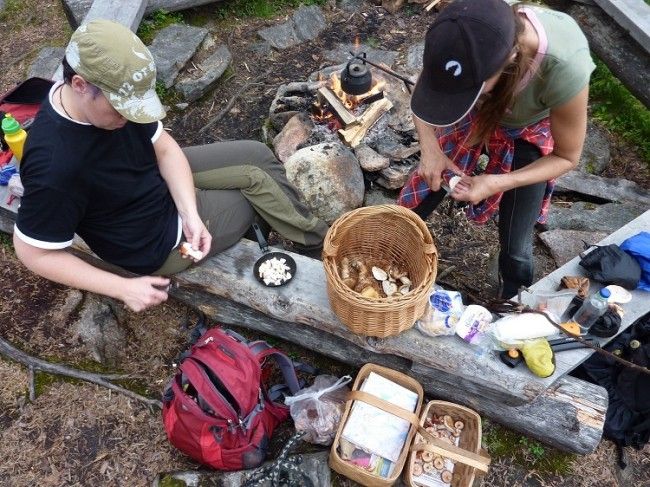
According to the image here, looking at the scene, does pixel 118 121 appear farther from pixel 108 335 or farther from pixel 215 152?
pixel 108 335

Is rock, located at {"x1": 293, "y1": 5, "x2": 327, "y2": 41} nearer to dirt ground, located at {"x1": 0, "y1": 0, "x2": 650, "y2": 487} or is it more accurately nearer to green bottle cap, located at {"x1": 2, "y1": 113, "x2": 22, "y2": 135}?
dirt ground, located at {"x1": 0, "y1": 0, "x2": 650, "y2": 487}

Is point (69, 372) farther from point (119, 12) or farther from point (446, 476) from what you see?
point (119, 12)

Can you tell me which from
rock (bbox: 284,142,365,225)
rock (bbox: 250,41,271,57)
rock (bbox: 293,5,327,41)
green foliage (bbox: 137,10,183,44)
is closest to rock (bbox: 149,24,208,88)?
green foliage (bbox: 137,10,183,44)

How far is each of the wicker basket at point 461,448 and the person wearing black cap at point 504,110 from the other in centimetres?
91

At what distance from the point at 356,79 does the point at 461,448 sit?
2.98 meters

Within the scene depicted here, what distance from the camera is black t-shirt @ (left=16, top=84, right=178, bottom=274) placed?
225 cm

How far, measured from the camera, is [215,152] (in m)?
3.29

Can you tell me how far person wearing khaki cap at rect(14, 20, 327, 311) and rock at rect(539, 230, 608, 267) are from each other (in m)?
1.98

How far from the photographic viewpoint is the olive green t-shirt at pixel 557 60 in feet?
7.53

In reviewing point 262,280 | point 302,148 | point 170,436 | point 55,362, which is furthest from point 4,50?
point 170,436

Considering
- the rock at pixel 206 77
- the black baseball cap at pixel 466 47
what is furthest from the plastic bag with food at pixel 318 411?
the rock at pixel 206 77

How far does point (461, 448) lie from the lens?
284 centimetres

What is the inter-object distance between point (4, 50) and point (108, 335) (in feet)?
12.6

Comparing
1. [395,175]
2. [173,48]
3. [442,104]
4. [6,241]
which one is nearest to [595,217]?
[395,175]
